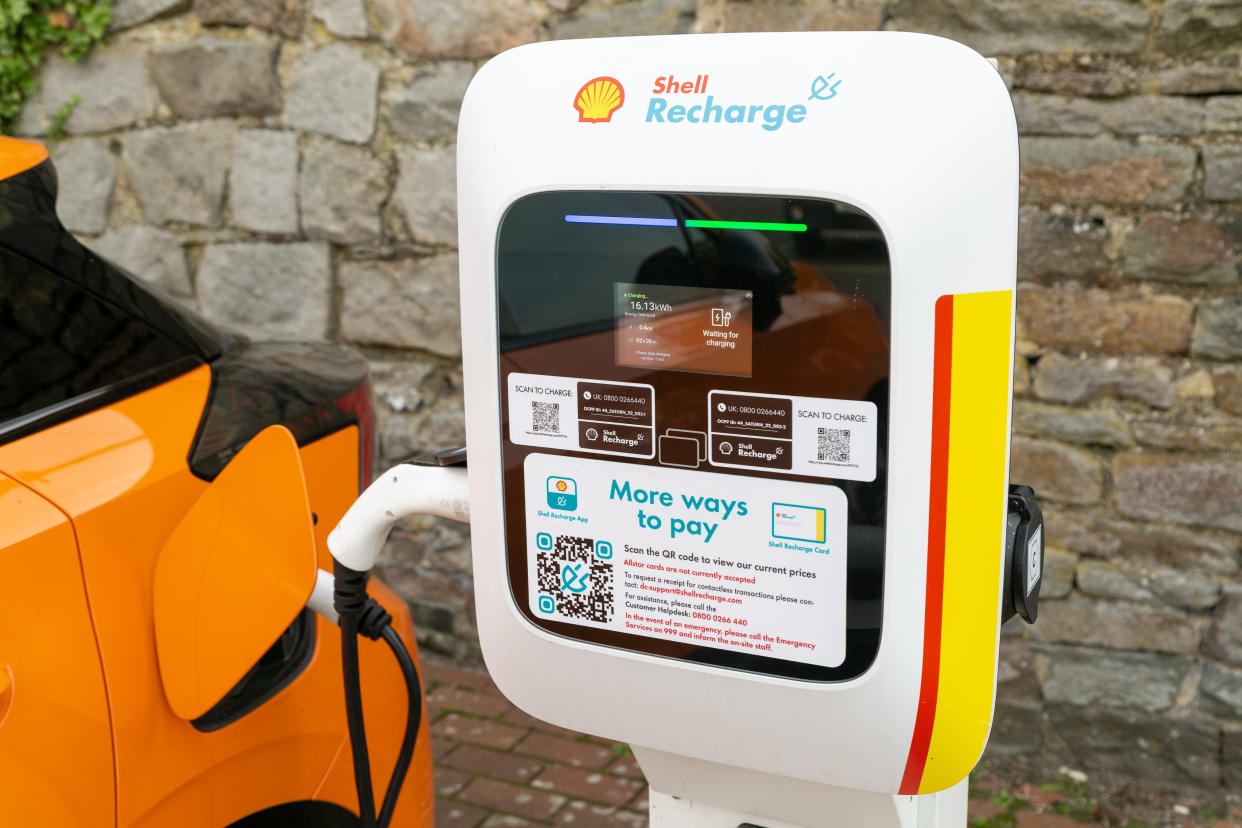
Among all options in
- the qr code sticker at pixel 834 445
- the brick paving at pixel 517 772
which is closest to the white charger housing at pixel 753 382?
the qr code sticker at pixel 834 445

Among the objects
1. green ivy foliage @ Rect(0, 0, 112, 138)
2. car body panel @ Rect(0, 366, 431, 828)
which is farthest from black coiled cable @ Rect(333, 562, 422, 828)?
green ivy foliage @ Rect(0, 0, 112, 138)

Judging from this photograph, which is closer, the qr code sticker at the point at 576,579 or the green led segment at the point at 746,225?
the green led segment at the point at 746,225

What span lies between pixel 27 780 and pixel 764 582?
2.57 ft

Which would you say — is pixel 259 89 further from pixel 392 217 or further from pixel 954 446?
pixel 954 446

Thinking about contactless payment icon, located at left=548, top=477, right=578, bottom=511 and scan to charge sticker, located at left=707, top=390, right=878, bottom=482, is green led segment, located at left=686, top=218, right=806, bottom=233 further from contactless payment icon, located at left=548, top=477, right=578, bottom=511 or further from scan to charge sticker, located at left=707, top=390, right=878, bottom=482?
contactless payment icon, located at left=548, top=477, right=578, bottom=511

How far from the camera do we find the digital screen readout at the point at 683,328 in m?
1.12

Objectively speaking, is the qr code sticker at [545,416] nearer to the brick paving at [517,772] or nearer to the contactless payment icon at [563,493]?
the contactless payment icon at [563,493]

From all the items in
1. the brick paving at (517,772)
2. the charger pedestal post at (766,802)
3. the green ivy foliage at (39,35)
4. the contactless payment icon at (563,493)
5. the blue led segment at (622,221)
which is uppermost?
the green ivy foliage at (39,35)

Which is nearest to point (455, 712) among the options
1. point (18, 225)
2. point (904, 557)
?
point (18, 225)

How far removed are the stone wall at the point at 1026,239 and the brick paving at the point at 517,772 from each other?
0.92ft

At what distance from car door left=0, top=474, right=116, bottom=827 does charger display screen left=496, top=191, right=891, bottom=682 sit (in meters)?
0.49

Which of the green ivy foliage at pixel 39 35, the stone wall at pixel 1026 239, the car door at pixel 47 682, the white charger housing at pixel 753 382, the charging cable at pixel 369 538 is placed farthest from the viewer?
the green ivy foliage at pixel 39 35

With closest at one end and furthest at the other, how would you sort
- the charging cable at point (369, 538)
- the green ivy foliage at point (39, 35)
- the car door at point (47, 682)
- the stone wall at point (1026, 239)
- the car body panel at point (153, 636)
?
the car door at point (47, 682) < the car body panel at point (153, 636) < the charging cable at point (369, 538) < the stone wall at point (1026, 239) < the green ivy foliage at point (39, 35)

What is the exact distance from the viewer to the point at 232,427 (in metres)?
1.54
